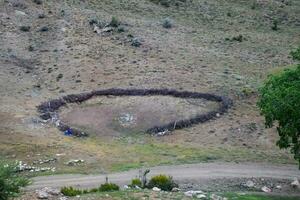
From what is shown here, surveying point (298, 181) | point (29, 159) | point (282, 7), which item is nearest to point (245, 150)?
point (298, 181)

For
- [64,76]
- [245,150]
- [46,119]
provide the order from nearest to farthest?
[245,150] < [46,119] < [64,76]

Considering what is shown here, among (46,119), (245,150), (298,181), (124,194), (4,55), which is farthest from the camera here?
(4,55)

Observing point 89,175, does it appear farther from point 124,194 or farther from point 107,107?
point 107,107

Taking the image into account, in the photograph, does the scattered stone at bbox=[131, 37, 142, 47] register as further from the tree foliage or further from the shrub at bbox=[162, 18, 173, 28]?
the tree foliage

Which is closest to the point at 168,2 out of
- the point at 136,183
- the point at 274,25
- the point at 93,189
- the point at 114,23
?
the point at 114,23

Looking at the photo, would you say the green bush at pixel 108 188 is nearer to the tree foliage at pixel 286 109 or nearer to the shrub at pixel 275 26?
the tree foliage at pixel 286 109

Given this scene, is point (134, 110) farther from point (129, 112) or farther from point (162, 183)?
point (162, 183)
